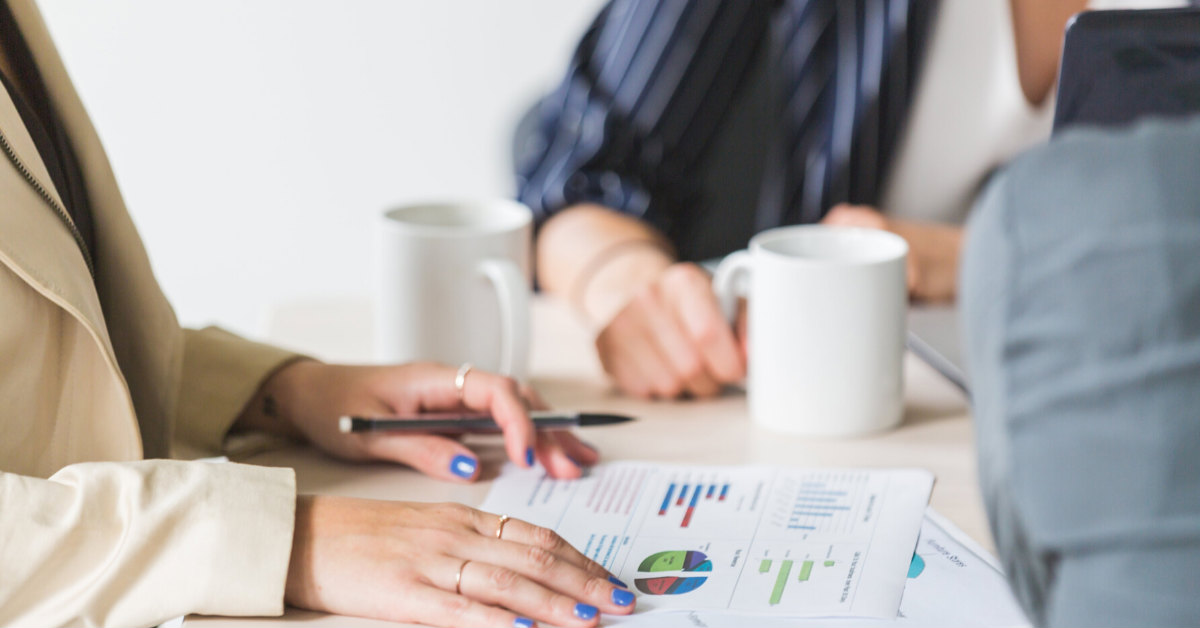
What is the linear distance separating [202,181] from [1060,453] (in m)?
2.49

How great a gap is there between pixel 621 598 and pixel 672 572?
0.05 meters

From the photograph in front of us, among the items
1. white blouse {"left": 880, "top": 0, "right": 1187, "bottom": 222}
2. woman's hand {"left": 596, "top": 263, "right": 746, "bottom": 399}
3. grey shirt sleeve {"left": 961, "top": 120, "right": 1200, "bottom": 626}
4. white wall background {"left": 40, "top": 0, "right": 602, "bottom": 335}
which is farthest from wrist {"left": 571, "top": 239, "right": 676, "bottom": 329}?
white wall background {"left": 40, "top": 0, "right": 602, "bottom": 335}

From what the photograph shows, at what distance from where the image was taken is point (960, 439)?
751mm

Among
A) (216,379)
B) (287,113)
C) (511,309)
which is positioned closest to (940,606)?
(511,309)

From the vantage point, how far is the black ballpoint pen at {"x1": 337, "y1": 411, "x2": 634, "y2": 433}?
695 mm

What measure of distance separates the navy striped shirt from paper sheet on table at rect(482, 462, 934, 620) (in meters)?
0.65

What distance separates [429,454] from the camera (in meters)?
0.70

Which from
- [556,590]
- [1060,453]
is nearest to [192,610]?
[556,590]

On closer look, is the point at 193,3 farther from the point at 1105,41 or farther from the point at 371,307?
the point at 1105,41

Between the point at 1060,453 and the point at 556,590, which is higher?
the point at 1060,453

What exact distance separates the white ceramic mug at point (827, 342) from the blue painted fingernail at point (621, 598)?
27 cm

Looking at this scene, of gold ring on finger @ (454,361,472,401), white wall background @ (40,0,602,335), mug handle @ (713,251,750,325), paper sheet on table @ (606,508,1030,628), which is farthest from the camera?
white wall background @ (40,0,602,335)

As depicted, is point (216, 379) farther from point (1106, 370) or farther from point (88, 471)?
point (1106, 370)

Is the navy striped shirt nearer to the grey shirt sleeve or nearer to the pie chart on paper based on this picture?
the pie chart on paper
